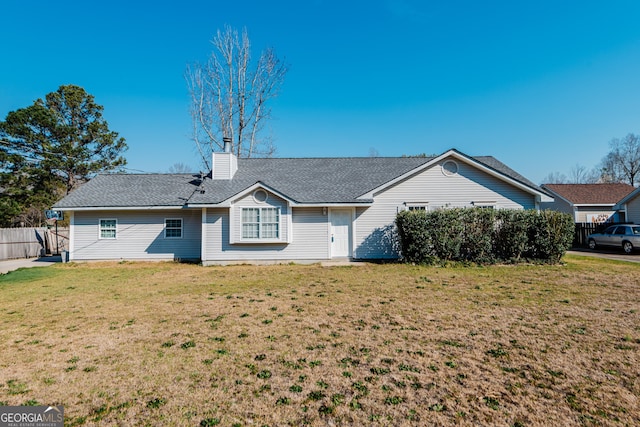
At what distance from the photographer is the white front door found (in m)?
14.7

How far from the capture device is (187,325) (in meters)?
6.04

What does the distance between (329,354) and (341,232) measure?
10.2 m

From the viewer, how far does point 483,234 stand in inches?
514

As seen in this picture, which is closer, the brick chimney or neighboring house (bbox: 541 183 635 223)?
the brick chimney

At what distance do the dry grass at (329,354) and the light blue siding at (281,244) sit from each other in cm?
500

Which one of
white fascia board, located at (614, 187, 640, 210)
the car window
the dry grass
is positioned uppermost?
white fascia board, located at (614, 187, 640, 210)

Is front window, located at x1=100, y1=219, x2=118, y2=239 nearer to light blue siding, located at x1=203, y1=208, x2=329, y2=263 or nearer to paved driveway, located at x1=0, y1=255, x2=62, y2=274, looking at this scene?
paved driveway, located at x1=0, y1=255, x2=62, y2=274

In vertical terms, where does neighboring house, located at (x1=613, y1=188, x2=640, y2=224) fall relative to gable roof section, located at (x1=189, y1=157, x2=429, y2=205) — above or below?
below

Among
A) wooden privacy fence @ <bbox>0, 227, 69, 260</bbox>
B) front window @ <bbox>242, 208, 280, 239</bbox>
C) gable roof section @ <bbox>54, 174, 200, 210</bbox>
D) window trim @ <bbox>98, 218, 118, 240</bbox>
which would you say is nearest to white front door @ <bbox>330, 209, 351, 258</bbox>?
front window @ <bbox>242, 208, 280, 239</bbox>

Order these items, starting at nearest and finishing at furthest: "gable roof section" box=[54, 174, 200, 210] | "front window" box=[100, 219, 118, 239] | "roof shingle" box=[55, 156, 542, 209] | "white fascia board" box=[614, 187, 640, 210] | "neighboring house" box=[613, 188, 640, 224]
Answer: "roof shingle" box=[55, 156, 542, 209] → "gable roof section" box=[54, 174, 200, 210] → "front window" box=[100, 219, 118, 239] → "white fascia board" box=[614, 187, 640, 210] → "neighboring house" box=[613, 188, 640, 224]

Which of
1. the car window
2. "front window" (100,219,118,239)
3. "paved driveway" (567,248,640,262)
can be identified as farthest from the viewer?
the car window

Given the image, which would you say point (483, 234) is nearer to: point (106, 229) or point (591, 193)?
point (106, 229)

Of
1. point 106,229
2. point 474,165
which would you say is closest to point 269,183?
point 106,229

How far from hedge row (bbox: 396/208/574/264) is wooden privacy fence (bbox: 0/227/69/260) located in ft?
69.7
